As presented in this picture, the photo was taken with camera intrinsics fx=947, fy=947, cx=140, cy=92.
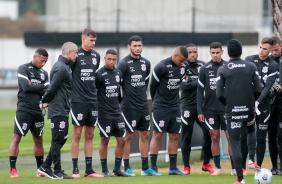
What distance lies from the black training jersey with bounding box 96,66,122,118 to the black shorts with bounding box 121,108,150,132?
335mm

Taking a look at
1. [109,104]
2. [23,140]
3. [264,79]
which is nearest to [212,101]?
[264,79]

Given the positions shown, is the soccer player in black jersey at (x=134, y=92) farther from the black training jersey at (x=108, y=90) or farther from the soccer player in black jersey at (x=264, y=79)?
the soccer player in black jersey at (x=264, y=79)

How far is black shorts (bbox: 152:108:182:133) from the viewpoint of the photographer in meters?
17.3

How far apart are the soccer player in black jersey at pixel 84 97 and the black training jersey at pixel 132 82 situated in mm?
790

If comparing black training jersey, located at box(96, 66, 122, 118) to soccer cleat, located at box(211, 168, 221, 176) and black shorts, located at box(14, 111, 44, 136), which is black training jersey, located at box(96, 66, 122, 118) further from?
soccer cleat, located at box(211, 168, 221, 176)

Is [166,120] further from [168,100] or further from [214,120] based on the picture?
[214,120]

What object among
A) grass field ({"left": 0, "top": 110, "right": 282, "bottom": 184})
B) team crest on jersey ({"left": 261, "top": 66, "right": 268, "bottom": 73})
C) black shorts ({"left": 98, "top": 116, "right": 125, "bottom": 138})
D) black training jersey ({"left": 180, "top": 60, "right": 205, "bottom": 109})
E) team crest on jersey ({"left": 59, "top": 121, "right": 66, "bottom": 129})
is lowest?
grass field ({"left": 0, "top": 110, "right": 282, "bottom": 184})

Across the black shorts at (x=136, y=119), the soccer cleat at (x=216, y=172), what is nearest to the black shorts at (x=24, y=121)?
the black shorts at (x=136, y=119)

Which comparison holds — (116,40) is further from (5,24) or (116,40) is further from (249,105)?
(5,24)

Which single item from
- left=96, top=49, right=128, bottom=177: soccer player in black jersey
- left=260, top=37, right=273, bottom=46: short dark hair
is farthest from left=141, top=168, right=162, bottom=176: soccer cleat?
left=260, top=37, right=273, bottom=46: short dark hair

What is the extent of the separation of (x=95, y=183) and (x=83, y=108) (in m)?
1.78

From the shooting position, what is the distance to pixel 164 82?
17.2 m

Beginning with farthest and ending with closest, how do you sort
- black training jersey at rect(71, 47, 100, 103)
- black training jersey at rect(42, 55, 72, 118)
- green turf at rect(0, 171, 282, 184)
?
black training jersey at rect(71, 47, 100, 103) < black training jersey at rect(42, 55, 72, 118) < green turf at rect(0, 171, 282, 184)

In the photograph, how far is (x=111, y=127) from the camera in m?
16.7
